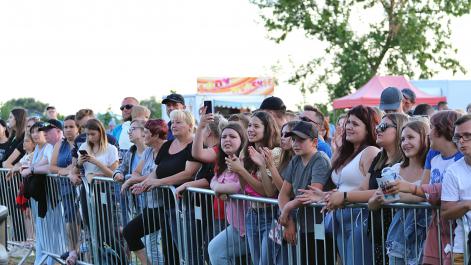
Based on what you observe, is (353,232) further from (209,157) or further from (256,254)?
(209,157)

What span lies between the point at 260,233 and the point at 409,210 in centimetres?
A: 175

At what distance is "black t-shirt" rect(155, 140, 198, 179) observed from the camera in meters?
8.59

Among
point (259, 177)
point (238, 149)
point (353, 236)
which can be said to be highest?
point (238, 149)

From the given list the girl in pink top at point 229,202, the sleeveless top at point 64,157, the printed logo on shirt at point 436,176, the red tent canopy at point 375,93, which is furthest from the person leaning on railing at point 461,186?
the red tent canopy at point 375,93

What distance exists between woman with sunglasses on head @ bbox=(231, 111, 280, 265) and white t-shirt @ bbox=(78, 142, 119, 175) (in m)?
3.00

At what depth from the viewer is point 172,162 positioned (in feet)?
28.3

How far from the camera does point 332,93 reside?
38.9 m

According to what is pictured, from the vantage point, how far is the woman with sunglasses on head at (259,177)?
282 inches

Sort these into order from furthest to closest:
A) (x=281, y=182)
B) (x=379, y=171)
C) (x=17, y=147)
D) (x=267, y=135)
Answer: (x=17, y=147)
(x=267, y=135)
(x=281, y=182)
(x=379, y=171)

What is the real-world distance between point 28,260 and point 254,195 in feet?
20.3

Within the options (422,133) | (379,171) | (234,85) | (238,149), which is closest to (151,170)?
(238,149)

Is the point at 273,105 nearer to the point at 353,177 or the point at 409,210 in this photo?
the point at 353,177

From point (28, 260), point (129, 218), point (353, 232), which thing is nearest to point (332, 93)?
point (28, 260)

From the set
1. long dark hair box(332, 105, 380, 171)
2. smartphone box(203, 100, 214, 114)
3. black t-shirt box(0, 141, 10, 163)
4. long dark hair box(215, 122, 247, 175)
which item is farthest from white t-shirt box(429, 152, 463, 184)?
black t-shirt box(0, 141, 10, 163)
